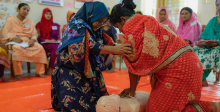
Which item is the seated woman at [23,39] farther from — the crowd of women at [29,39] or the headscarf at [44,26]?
the headscarf at [44,26]

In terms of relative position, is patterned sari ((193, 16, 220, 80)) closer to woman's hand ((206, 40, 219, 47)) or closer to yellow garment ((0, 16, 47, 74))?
woman's hand ((206, 40, 219, 47))

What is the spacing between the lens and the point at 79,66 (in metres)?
1.61

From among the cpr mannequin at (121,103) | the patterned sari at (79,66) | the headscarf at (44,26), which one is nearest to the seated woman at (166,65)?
the cpr mannequin at (121,103)

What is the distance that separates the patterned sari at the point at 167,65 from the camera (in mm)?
1229

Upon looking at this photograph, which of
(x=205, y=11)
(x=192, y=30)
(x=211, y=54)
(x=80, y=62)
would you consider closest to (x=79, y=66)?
(x=80, y=62)

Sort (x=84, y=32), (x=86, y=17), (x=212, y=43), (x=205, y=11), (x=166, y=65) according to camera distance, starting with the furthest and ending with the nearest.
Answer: (x=205, y=11) < (x=212, y=43) < (x=86, y=17) < (x=84, y=32) < (x=166, y=65)

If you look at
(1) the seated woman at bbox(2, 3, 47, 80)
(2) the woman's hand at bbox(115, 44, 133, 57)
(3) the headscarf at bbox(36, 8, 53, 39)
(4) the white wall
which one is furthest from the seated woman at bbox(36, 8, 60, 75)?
(4) the white wall

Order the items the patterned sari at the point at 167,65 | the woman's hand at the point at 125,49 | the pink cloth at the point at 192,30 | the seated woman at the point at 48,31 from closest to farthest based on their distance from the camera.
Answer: the patterned sari at the point at 167,65 → the woman's hand at the point at 125,49 → the pink cloth at the point at 192,30 → the seated woman at the point at 48,31

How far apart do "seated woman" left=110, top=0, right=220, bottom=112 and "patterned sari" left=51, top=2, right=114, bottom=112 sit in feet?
1.20

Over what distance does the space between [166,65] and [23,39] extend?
10.5 feet

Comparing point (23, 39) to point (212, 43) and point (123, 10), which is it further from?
point (212, 43)

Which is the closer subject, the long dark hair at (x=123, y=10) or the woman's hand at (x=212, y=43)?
the long dark hair at (x=123, y=10)

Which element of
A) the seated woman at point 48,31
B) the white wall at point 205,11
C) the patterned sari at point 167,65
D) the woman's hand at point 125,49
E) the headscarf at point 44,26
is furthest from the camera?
the white wall at point 205,11

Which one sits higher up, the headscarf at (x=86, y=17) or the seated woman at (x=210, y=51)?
the headscarf at (x=86, y=17)
